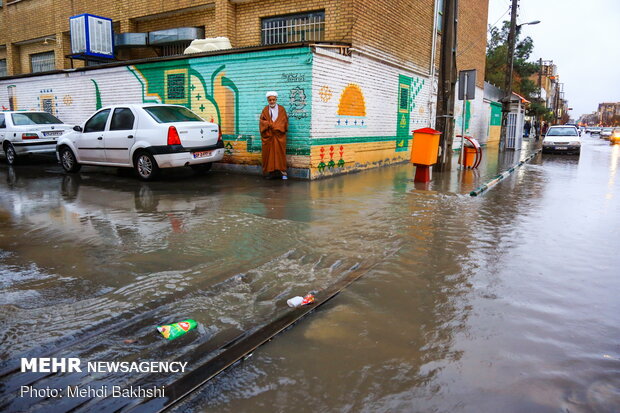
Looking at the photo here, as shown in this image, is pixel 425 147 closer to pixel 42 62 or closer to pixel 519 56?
pixel 42 62

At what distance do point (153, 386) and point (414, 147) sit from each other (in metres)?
9.62

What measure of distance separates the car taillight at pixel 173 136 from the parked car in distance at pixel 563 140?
20907mm

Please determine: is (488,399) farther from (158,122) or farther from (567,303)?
(158,122)

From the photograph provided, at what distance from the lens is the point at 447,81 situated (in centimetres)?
1317

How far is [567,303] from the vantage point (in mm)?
3938

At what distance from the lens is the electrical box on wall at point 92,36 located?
16188 millimetres

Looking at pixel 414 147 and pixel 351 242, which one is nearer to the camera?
pixel 351 242

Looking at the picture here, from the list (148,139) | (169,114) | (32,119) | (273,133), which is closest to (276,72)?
(273,133)

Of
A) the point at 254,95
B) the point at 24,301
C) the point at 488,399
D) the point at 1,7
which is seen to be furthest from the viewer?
the point at 1,7

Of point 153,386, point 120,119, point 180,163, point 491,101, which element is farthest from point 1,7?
point 491,101

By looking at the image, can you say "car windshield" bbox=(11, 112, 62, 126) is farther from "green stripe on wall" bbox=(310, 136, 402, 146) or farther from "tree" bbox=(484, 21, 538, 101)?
"tree" bbox=(484, 21, 538, 101)

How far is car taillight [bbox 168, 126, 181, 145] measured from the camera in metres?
9.99

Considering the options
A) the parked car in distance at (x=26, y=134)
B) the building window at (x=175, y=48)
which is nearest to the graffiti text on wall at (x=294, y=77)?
the building window at (x=175, y=48)

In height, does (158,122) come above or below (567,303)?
above
